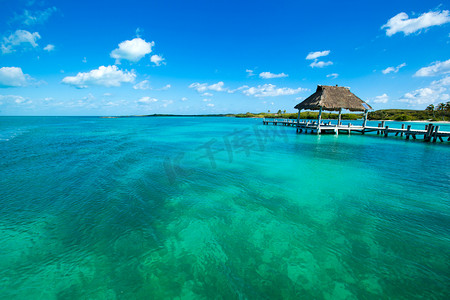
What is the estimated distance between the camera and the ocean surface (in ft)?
12.0

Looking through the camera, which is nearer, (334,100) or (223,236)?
(223,236)

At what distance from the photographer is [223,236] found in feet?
16.9

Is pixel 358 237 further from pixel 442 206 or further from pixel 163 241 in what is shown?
pixel 163 241

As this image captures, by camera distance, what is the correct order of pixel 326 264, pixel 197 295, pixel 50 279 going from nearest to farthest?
pixel 197 295 → pixel 50 279 → pixel 326 264

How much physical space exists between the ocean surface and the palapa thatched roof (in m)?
18.7

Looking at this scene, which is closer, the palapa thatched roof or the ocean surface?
the ocean surface

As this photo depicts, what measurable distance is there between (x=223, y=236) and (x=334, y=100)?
29393mm

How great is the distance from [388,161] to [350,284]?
524 inches

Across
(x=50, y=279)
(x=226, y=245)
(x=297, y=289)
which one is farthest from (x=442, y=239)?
(x=50, y=279)

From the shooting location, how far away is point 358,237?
5.05 meters

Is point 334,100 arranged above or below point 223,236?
above

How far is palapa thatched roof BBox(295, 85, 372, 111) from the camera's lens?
26688 mm

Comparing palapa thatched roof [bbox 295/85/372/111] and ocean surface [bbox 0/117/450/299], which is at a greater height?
palapa thatched roof [bbox 295/85/372/111]

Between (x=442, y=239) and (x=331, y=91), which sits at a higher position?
(x=331, y=91)
